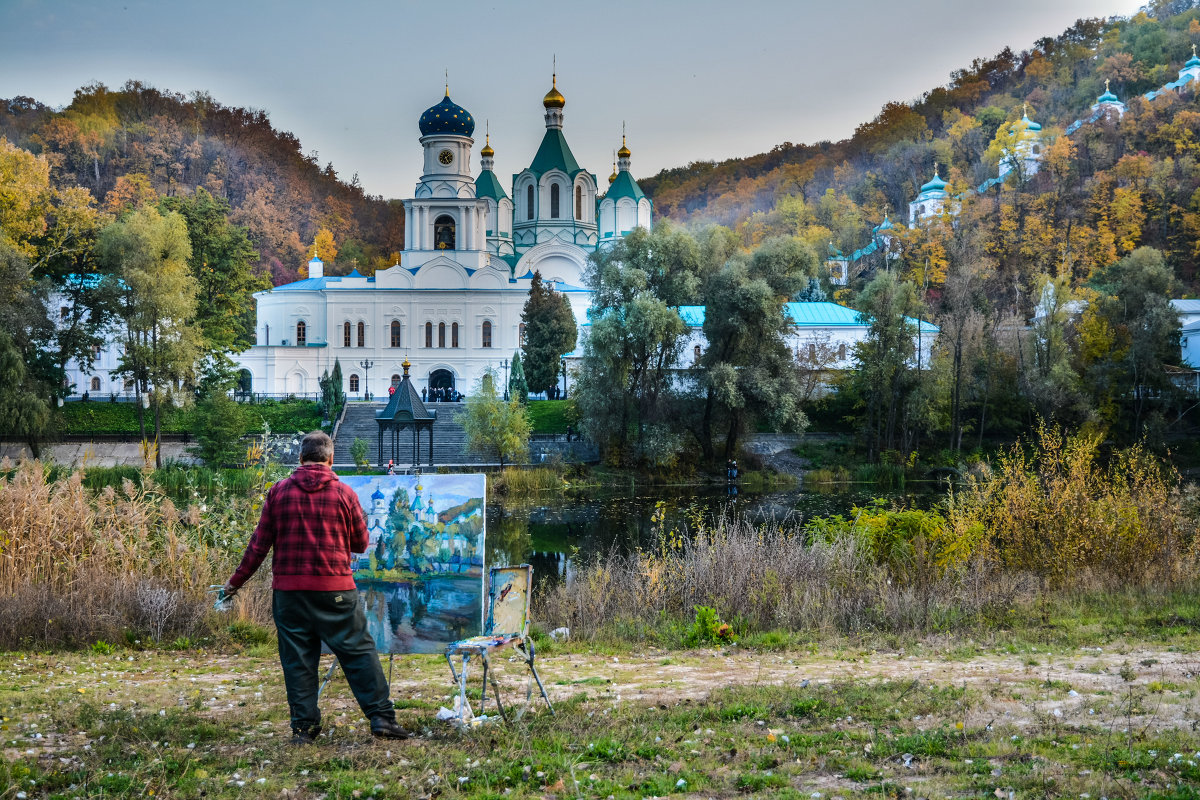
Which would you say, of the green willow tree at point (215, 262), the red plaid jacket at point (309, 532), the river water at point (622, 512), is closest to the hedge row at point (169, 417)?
the green willow tree at point (215, 262)

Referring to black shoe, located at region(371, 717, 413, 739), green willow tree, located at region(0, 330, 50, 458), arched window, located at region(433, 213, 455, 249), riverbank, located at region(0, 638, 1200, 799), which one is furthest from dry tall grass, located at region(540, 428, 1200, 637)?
arched window, located at region(433, 213, 455, 249)

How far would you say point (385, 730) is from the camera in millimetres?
4691

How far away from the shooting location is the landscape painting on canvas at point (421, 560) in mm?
5984

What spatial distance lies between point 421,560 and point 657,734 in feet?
6.32

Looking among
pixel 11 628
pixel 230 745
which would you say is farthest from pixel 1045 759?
pixel 11 628

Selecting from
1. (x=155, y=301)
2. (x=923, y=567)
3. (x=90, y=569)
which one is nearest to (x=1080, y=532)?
(x=923, y=567)

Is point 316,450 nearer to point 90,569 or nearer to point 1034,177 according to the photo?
point 90,569

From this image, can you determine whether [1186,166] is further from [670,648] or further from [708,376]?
[670,648]

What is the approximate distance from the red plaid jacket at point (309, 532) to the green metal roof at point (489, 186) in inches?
1831

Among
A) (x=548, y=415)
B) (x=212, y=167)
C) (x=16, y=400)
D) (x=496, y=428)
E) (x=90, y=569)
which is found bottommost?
(x=90, y=569)

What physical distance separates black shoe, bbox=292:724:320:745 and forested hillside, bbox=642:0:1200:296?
33735 mm

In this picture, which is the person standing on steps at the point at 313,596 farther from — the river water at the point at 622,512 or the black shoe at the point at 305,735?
the river water at the point at 622,512

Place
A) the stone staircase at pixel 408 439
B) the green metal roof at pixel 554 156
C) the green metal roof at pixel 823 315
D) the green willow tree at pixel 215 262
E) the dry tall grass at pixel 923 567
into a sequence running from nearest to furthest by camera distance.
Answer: the dry tall grass at pixel 923 567 → the stone staircase at pixel 408 439 → the green willow tree at pixel 215 262 → the green metal roof at pixel 823 315 → the green metal roof at pixel 554 156

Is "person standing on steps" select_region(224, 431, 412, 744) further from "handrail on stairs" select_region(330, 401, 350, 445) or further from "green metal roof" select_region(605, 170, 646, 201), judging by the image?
"green metal roof" select_region(605, 170, 646, 201)
